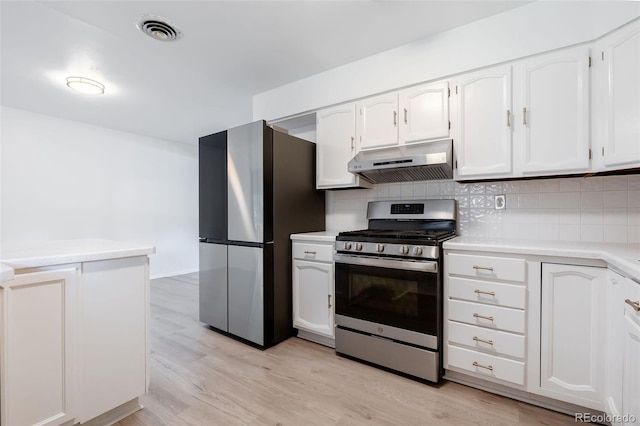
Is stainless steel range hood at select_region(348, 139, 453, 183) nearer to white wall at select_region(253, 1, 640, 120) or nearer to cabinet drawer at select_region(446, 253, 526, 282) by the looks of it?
white wall at select_region(253, 1, 640, 120)

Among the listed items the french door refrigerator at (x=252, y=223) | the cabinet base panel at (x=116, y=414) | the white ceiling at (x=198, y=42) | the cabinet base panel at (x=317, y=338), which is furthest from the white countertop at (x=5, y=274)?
the cabinet base panel at (x=317, y=338)

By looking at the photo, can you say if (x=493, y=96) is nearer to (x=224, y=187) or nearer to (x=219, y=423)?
(x=224, y=187)

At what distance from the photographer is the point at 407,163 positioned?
2160mm

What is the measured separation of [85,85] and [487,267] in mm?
3805

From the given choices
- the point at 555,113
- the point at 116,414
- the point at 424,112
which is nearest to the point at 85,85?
the point at 116,414

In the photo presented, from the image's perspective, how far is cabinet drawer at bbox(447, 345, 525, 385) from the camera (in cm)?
171

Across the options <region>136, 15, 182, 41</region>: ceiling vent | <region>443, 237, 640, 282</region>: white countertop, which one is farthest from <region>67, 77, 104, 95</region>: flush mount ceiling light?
<region>443, 237, 640, 282</region>: white countertop

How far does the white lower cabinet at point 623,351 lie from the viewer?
1124 mm

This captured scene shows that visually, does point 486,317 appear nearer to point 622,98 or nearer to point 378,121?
point 622,98

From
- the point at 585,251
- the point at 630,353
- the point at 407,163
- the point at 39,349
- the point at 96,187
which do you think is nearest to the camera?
the point at 630,353

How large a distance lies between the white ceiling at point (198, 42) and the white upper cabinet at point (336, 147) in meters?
0.45

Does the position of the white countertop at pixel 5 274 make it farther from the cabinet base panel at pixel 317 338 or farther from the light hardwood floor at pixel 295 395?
the cabinet base panel at pixel 317 338

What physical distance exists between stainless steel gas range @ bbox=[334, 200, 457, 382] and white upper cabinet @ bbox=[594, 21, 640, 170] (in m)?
0.95

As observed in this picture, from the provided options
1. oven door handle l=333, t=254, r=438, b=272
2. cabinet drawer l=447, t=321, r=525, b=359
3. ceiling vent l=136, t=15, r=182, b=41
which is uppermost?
ceiling vent l=136, t=15, r=182, b=41
